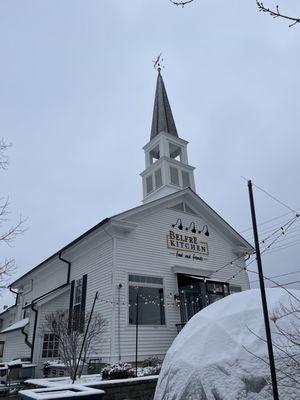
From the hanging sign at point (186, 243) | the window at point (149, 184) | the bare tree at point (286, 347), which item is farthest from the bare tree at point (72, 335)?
the window at point (149, 184)

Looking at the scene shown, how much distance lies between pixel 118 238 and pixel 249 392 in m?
9.47

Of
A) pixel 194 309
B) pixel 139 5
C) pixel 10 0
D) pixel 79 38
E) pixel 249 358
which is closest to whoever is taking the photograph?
pixel 249 358

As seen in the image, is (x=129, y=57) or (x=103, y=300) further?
(x=103, y=300)

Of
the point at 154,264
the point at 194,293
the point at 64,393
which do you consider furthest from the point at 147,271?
the point at 64,393

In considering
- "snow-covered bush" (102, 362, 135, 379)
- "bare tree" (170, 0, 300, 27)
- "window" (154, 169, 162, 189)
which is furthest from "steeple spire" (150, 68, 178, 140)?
"bare tree" (170, 0, 300, 27)

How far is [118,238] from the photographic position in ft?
41.8

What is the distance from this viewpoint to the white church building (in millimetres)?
12062

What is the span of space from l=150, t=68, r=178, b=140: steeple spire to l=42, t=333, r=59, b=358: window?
1295cm

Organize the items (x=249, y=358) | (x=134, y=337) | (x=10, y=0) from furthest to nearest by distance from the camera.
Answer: (x=134, y=337) < (x=10, y=0) < (x=249, y=358)

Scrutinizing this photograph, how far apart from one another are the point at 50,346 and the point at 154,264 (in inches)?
256

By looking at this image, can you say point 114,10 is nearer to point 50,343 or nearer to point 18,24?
point 18,24

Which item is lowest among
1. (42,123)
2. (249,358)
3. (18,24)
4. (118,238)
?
(249,358)

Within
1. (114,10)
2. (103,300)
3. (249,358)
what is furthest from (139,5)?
(103,300)

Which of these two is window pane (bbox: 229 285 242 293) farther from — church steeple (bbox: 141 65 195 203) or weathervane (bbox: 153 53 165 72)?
weathervane (bbox: 153 53 165 72)
